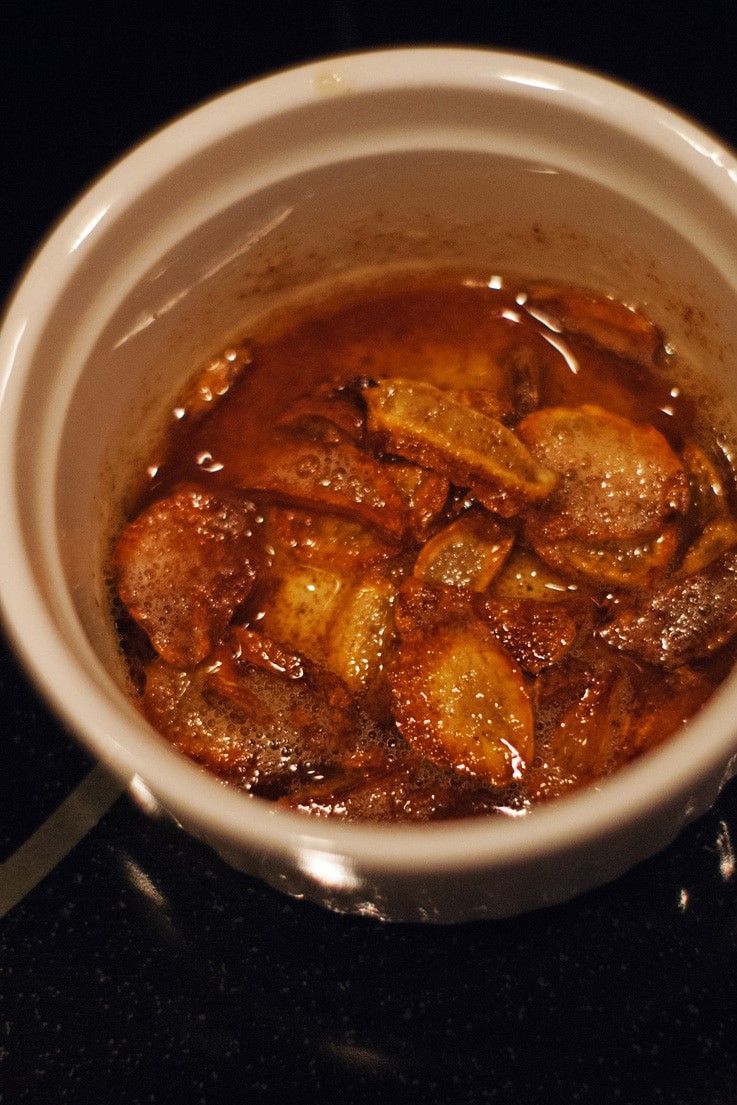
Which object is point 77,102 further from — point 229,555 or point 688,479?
point 688,479

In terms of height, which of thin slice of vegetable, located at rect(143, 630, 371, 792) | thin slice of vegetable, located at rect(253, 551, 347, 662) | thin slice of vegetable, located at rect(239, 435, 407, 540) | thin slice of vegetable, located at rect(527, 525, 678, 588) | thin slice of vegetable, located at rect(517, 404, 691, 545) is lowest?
thin slice of vegetable, located at rect(143, 630, 371, 792)

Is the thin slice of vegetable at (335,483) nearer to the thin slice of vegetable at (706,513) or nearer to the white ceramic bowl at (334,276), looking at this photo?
the white ceramic bowl at (334,276)

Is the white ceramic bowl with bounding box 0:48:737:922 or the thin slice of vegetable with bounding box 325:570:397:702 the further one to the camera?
the thin slice of vegetable with bounding box 325:570:397:702

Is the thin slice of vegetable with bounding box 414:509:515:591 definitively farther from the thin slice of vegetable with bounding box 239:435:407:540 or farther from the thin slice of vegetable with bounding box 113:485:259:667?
the thin slice of vegetable with bounding box 113:485:259:667

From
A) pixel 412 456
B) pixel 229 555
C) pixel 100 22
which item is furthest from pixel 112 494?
pixel 100 22

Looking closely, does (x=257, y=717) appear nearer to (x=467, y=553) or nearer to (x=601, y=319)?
(x=467, y=553)

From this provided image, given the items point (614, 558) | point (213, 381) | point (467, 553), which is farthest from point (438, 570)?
point (213, 381)

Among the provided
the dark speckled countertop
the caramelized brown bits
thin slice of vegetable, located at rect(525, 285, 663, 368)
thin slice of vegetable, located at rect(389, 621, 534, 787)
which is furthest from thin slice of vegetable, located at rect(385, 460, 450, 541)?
the dark speckled countertop

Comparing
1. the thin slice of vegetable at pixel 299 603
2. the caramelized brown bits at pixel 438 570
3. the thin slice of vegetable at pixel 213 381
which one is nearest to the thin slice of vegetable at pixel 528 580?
the caramelized brown bits at pixel 438 570
